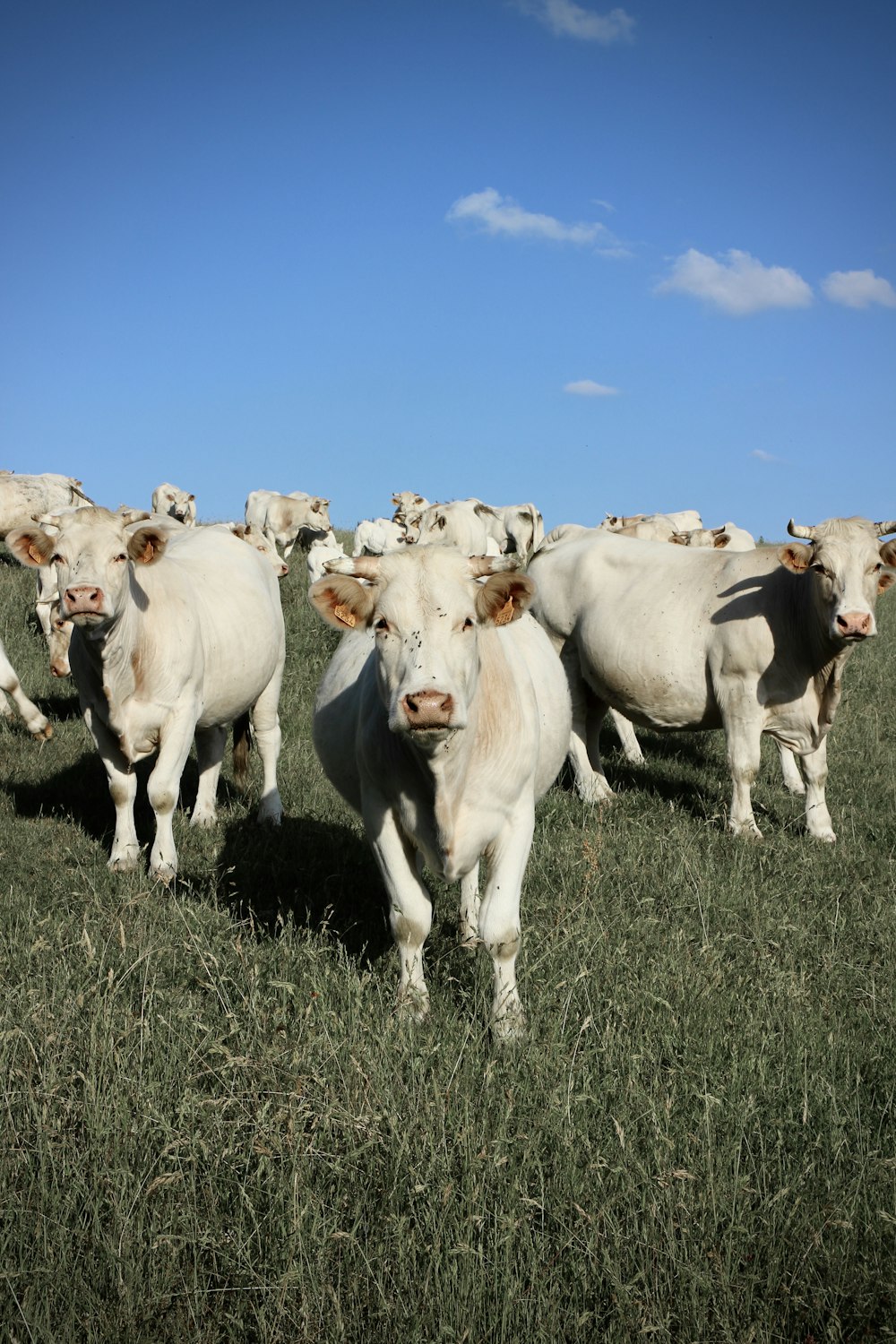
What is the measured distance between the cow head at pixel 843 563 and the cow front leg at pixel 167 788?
13.8 feet

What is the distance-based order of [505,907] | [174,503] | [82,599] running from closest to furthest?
[505,907]
[82,599]
[174,503]

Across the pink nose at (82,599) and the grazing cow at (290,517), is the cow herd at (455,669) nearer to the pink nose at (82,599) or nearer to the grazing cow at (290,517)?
the pink nose at (82,599)

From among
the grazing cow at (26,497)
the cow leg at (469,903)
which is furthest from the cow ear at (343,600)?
the grazing cow at (26,497)

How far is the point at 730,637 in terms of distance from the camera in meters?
8.81

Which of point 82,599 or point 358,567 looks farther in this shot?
point 82,599

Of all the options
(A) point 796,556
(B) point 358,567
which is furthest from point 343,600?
(A) point 796,556

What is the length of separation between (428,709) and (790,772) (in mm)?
7055

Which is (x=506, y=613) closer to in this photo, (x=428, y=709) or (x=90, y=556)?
(x=428, y=709)

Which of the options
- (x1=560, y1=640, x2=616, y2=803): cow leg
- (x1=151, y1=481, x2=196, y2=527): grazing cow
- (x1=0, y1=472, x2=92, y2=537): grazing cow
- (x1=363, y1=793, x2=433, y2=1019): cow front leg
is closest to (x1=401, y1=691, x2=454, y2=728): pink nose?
(x1=363, y1=793, x2=433, y2=1019): cow front leg

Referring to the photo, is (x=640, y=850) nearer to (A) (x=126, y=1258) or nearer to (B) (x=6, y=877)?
(B) (x=6, y=877)

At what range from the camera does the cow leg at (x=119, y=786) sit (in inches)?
285

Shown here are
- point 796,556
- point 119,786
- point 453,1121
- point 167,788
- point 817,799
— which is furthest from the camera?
point 817,799

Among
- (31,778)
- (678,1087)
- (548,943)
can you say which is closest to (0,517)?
(31,778)

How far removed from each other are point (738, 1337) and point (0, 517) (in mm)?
22231
